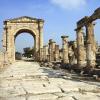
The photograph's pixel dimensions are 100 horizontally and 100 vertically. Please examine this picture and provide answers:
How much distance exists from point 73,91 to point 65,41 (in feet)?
54.8

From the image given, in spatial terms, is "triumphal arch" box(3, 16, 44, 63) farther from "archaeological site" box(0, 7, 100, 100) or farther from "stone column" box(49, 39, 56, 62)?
"stone column" box(49, 39, 56, 62)

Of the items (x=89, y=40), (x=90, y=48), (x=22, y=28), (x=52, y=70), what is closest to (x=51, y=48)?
(x=22, y=28)

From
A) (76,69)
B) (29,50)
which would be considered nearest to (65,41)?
(76,69)

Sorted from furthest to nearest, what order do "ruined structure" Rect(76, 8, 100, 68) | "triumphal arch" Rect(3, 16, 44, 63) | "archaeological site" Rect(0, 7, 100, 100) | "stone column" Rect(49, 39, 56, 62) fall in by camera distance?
1. "triumphal arch" Rect(3, 16, 44, 63)
2. "stone column" Rect(49, 39, 56, 62)
3. "ruined structure" Rect(76, 8, 100, 68)
4. "archaeological site" Rect(0, 7, 100, 100)

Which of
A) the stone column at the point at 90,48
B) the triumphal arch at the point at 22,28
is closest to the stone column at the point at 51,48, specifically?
the triumphal arch at the point at 22,28

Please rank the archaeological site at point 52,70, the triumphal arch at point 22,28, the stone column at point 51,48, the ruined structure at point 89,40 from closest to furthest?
the archaeological site at point 52,70, the ruined structure at point 89,40, the stone column at point 51,48, the triumphal arch at point 22,28

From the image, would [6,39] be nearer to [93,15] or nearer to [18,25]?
[18,25]

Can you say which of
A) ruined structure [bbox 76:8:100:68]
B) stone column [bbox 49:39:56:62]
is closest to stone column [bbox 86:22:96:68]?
ruined structure [bbox 76:8:100:68]

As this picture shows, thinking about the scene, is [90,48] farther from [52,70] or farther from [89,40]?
[52,70]

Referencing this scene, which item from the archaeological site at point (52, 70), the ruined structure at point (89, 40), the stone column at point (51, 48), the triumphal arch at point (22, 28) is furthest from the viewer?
the triumphal arch at point (22, 28)

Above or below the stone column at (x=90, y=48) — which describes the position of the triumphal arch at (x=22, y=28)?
above

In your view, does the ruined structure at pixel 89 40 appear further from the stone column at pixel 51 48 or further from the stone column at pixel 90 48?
the stone column at pixel 51 48

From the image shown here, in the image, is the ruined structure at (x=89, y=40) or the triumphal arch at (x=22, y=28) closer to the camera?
the ruined structure at (x=89, y=40)

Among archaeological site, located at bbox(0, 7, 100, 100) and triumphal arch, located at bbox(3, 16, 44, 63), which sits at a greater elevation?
triumphal arch, located at bbox(3, 16, 44, 63)
